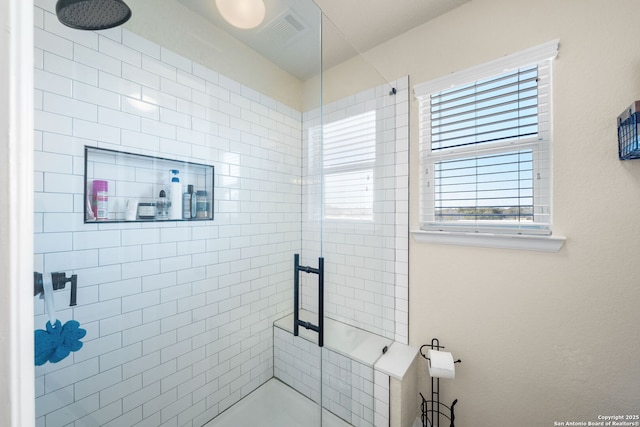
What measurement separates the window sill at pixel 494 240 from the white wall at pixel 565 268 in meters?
0.04

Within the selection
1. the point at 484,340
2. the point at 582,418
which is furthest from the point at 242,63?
the point at 582,418

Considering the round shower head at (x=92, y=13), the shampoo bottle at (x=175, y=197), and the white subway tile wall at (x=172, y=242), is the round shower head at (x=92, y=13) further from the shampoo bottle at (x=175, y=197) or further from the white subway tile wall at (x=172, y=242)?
the shampoo bottle at (x=175, y=197)

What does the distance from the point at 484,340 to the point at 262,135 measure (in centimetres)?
174

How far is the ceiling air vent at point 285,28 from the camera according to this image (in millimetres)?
1266

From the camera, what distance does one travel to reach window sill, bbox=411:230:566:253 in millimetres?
1228

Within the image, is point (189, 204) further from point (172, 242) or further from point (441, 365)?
point (441, 365)

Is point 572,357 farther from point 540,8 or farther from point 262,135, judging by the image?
point 262,135

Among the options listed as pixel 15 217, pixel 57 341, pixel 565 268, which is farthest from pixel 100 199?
pixel 565 268

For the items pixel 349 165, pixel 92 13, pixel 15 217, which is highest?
pixel 92 13

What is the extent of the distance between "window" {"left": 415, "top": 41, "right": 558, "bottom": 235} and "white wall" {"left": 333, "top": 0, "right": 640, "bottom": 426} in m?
0.06

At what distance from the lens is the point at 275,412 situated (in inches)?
55.5

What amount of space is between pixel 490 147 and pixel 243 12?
4.84 feet

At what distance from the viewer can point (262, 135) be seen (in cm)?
147

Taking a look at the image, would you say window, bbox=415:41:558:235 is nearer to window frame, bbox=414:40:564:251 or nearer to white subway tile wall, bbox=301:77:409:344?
window frame, bbox=414:40:564:251
